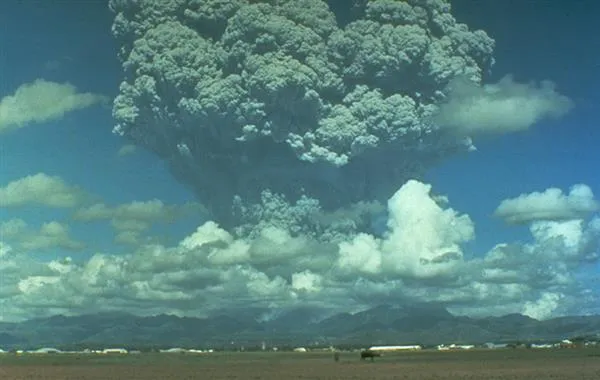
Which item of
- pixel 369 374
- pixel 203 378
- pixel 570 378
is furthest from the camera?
pixel 369 374

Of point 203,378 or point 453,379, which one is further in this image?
point 203,378

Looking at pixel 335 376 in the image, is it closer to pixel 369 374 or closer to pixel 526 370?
pixel 369 374

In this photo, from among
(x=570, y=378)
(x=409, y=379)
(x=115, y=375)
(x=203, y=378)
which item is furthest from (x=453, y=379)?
(x=115, y=375)

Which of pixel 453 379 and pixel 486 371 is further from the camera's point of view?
pixel 486 371

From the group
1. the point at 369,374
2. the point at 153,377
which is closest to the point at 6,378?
the point at 153,377

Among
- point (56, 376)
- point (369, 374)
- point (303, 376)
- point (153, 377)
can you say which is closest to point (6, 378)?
point (56, 376)

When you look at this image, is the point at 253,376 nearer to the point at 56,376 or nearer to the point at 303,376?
the point at 303,376

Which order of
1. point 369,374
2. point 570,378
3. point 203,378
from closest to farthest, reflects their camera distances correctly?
point 570,378 → point 203,378 → point 369,374

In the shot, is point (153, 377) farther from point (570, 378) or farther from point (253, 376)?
point (570, 378)
